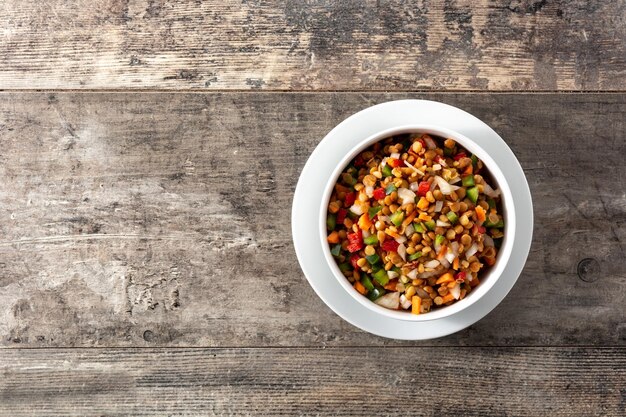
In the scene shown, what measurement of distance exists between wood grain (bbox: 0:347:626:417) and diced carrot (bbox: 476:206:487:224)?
55 centimetres

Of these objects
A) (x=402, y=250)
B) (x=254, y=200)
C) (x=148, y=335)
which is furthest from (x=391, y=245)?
(x=148, y=335)

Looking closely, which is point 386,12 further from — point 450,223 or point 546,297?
point 546,297

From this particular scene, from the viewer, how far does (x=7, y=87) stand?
6.02 ft

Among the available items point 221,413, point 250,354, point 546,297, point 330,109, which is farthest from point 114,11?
point 546,297

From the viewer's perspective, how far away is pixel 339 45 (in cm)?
180

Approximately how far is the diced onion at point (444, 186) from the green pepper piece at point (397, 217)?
0.36 feet

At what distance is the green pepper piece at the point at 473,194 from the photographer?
4.68 ft

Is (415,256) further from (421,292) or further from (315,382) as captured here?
(315,382)

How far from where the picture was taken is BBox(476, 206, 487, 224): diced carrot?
143 cm

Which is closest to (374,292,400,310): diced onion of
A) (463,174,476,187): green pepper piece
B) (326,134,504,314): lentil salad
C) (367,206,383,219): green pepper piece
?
(326,134,504,314): lentil salad

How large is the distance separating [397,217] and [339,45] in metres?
0.65

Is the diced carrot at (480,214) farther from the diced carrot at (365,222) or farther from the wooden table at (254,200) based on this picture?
the wooden table at (254,200)

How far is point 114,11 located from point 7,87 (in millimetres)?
400

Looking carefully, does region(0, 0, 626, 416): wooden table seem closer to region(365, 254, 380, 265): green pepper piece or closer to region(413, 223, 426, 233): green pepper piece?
region(365, 254, 380, 265): green pepper piece
